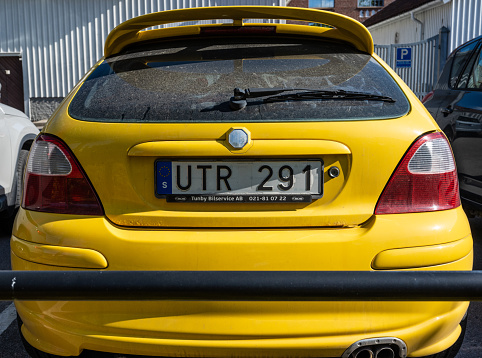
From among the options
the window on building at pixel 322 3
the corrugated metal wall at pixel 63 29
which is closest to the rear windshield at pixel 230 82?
the corrugated metal wall at pixel 63 29

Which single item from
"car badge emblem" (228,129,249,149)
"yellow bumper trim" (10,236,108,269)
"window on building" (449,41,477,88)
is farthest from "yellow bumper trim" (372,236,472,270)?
"window on building" (449,41,477,88)

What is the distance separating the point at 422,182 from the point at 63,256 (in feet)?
4.14

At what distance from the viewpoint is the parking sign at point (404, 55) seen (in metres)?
17.8

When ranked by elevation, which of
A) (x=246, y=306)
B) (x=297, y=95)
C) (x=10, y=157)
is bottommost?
(x=10, y=157)

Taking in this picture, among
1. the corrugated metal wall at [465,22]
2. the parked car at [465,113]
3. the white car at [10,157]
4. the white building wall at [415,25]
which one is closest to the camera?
the parked car at [465,113]

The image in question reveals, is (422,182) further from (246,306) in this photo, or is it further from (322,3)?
(322,3)

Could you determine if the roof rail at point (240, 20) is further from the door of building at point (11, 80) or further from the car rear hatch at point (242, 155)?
the door of building at point (11, 80)

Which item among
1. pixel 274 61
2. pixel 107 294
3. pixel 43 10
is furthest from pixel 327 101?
pixel 43 10

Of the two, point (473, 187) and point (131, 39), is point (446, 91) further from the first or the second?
point (131, 39)

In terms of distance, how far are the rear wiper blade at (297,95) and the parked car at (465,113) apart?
2.36 m

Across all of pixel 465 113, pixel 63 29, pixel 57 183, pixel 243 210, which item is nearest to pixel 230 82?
pixel 243 210

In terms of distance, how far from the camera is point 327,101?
6.43 ft

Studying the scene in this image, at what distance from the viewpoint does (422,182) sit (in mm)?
1945

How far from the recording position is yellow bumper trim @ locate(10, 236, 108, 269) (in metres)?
1.82
